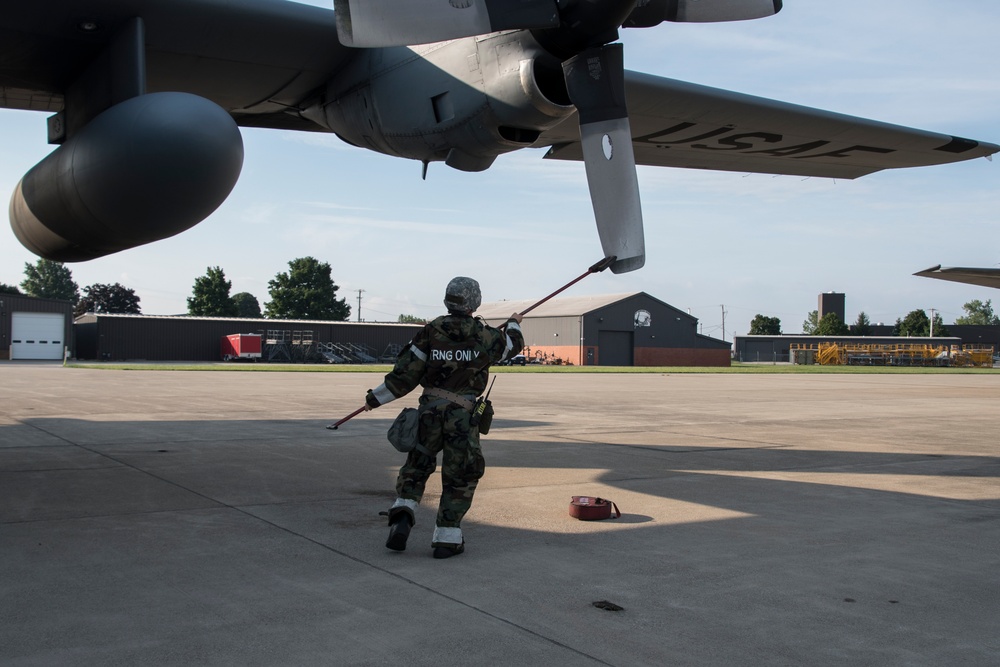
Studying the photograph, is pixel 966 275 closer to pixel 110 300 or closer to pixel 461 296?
pixel 461 296

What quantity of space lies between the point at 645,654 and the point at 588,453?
6.34m

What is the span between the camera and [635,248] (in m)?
6.72

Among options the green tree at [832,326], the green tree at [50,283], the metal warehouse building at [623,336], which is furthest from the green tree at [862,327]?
the green tree at [50,283]

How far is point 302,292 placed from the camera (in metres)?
90.8

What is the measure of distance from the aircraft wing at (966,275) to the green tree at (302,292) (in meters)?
72.7

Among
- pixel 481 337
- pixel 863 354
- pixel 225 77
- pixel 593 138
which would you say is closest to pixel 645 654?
pixel 481 337

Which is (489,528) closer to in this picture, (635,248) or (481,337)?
(481,337)

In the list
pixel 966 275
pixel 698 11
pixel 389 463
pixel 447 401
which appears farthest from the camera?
pixel 966 275

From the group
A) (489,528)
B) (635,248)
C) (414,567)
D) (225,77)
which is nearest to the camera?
(414,567)

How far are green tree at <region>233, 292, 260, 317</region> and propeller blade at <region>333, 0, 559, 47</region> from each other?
Answer: 134 m

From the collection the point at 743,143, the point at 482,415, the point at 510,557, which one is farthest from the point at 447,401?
the point at 743,143

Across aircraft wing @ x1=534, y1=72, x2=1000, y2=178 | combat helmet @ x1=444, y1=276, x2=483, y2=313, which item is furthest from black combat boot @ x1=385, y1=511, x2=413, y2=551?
aircraft wing @ x1=534, y1=72, x2=1000, y2=178

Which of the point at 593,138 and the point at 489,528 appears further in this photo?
the point at 593,138

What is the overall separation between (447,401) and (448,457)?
339 mm
